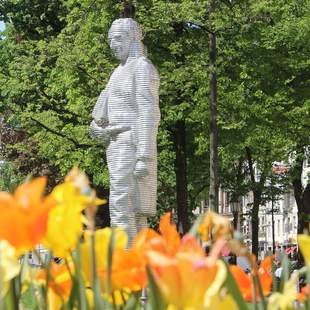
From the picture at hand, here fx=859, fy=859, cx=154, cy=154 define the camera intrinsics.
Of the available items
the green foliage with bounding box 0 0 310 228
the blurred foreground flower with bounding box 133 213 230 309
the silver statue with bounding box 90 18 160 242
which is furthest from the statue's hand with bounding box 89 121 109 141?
the green foliage with bounding box 0 0 310 228

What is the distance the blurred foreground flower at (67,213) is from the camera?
1135 millimetres

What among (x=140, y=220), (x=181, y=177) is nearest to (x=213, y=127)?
(x=181, y=177)

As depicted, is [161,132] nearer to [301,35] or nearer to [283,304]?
[301,35]

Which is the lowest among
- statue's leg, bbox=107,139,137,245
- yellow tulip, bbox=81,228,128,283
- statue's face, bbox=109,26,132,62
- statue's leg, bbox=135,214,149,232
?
yellow tulip, bbox=81,228,128,283

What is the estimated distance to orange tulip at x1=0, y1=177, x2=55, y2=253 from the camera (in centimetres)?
103

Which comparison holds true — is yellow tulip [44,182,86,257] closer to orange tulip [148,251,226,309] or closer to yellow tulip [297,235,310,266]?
orange tulip [148,251,226,309]

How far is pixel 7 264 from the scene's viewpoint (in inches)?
42.1

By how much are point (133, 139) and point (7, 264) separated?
24.4 feet

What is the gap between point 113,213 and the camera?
28.0ft

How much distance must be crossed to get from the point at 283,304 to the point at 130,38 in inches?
307

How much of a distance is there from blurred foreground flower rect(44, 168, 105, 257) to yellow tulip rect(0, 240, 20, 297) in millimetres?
57

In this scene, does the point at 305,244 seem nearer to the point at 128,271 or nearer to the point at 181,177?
the point at 128,271

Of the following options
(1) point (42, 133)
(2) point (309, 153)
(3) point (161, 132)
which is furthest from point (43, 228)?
(2) point (309, 153)

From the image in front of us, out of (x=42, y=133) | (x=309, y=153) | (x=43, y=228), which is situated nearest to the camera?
(x=43, y=228)
